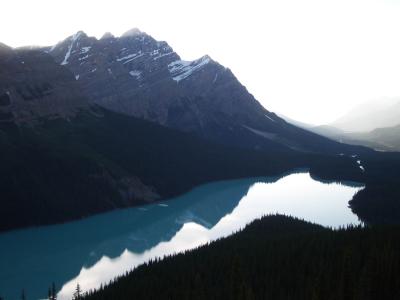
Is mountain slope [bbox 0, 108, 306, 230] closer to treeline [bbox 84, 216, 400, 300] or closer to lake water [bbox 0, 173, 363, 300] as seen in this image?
lake water [bbox 0, 173, 363, 300]

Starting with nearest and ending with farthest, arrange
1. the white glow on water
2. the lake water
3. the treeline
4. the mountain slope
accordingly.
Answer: the treeline
the lake water
the white glow on water
the mountain slope

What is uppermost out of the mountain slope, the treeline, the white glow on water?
the mountain slope

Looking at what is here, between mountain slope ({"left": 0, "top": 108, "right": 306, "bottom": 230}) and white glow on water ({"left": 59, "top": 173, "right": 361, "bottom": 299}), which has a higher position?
mountain slope ({"left": 0, "top": 108, "right": 306, "bottom": 230})

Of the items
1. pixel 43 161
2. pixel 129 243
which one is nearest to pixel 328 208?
pixel 129 243

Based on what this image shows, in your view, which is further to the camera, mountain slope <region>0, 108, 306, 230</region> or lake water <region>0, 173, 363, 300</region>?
mountain slope <region>0, 108, 306, 230</region>

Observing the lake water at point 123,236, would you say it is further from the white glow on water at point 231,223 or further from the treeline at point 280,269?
the treeline at point 280,269

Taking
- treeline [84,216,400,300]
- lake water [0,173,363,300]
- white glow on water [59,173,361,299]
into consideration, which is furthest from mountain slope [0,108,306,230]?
treeline [84,216,400,300]

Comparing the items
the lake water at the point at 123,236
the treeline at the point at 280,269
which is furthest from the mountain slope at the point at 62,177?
the treeline at the point at 280,269
